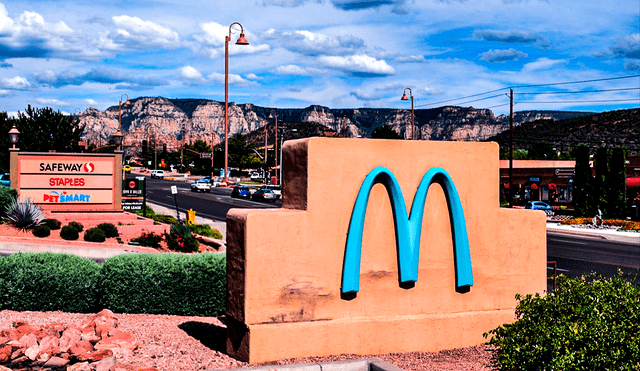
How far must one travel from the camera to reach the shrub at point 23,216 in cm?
2328

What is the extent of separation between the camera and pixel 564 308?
7.18 meters

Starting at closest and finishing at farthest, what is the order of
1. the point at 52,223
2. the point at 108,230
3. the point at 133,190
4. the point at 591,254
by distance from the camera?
1. the point at 108,230
2. the point at 52,223
3. the point at 591,254
4. the point at 133,190

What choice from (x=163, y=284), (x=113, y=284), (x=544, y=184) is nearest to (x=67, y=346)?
(x=113, y=284)

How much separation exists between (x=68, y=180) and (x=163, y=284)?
19.4 meters

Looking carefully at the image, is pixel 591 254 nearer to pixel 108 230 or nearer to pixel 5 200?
pixel 108 230

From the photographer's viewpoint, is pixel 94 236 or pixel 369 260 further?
pixel 94 236

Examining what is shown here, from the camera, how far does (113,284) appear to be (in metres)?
10.1

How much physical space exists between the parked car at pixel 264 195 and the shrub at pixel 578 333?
50.4 m

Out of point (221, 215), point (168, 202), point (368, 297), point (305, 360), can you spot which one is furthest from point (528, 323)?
point (168, 202)

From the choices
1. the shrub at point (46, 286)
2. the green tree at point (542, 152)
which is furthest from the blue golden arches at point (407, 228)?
the green tree at point (542, 152)

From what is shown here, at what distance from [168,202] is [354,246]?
158ft

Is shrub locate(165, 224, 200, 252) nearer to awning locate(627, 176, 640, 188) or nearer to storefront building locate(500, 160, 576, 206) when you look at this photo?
awning locate(627, 176, 640, 188)

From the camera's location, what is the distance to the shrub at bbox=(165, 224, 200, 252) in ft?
72.0

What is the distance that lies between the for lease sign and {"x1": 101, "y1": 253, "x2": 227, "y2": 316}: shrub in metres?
18.7
